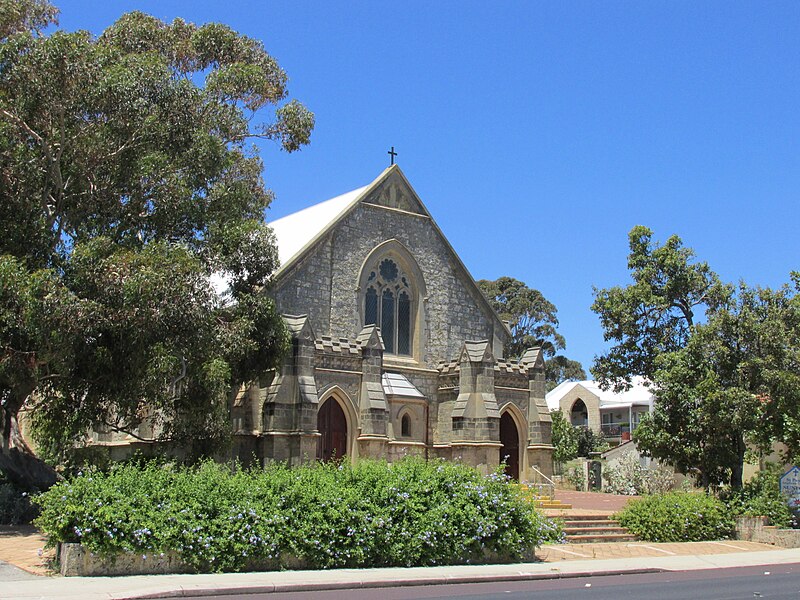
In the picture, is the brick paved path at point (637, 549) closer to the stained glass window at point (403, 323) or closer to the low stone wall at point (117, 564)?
the low stone wall at point (117, 564)

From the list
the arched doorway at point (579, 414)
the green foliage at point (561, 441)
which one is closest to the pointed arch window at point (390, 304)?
the green foliage at point (561, 441)

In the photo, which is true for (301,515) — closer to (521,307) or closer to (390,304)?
(390,304)

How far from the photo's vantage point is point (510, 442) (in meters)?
29.4

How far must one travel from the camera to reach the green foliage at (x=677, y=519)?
2175cm

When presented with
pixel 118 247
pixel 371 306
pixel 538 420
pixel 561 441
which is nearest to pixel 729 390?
pixel 538 420

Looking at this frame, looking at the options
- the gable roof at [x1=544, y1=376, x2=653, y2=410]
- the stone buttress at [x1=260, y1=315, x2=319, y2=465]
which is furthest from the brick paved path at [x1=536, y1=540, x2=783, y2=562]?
the gable roof at [x1=544, y1=376, x2=653, y2=410]

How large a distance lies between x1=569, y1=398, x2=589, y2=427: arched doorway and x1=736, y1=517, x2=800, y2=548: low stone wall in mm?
41796

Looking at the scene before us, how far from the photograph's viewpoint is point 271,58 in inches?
1071

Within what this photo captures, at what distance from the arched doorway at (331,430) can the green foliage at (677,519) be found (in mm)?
8024

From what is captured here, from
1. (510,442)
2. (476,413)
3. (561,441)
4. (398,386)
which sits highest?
(398,386)

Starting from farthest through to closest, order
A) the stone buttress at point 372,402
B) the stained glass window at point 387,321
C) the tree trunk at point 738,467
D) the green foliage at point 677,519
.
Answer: the stained glass window at point 387,321 < the stone buttress at point 372,402 < the tree trunk at point 738,467 < the green foliage at point 677,519

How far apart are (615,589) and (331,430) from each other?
1309 centimetres

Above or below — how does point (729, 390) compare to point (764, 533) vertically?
above

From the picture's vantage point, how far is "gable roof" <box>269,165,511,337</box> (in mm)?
26969
